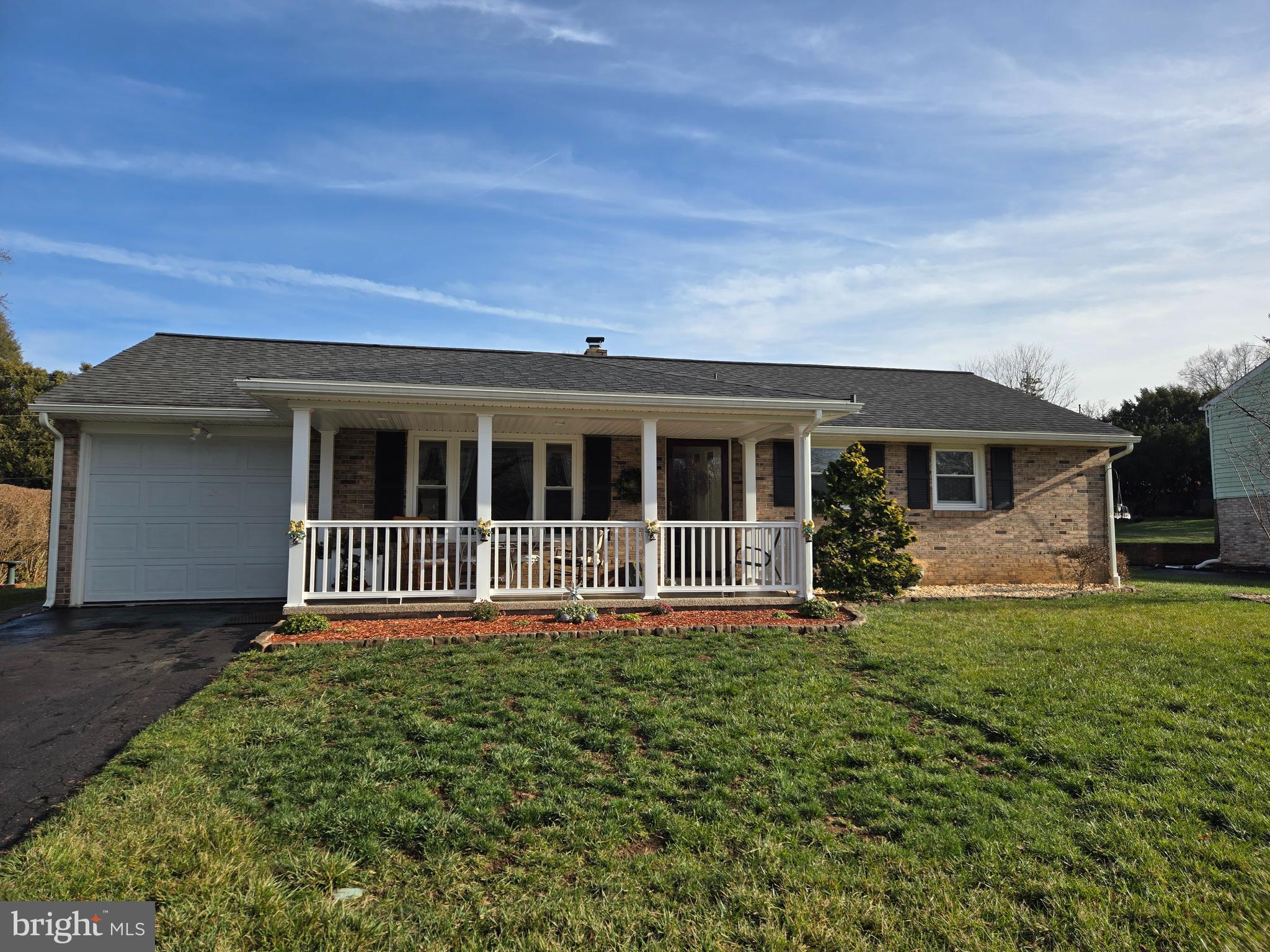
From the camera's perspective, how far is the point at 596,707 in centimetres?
510

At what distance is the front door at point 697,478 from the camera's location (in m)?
12.0

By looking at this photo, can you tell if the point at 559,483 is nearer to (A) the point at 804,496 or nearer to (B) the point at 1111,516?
(A) the point at 804,496

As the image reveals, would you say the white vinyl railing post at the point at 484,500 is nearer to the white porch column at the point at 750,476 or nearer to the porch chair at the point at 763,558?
the porch chair at the point at 763,558

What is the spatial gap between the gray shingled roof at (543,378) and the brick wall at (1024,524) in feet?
2.60

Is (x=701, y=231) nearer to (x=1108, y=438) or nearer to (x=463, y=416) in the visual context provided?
(x=463, y=416)

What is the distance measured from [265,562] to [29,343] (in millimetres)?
28885

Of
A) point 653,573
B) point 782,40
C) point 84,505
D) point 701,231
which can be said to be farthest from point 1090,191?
point 84,505

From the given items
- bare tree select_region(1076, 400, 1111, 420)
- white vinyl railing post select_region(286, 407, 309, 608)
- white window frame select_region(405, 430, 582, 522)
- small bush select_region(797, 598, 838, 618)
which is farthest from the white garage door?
bare tree select_region(1076, 400, 1111, 420)

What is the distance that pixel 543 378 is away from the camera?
9.27 m

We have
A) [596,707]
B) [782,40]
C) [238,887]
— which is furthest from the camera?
[782,40]

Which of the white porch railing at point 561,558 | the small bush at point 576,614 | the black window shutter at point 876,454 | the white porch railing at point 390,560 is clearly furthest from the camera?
the black window shutter at point 876,454

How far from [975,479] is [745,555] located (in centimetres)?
631

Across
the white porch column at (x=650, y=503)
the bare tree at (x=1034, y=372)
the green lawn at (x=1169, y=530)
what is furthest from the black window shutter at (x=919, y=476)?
the bare tree at (x=1034, y=372)

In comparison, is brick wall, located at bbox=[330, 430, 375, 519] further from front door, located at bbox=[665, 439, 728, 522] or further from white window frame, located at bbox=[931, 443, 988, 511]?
white window frame, located at bbox=[931, 443, 988, 511]
